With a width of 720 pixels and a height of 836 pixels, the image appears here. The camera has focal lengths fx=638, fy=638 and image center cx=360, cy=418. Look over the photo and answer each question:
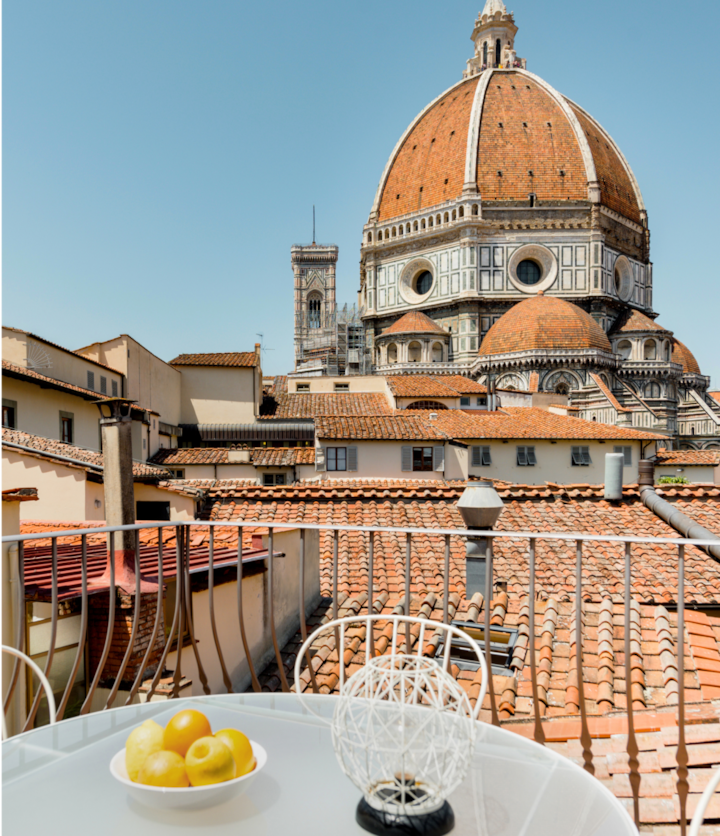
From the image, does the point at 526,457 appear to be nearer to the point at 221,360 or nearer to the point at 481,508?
the point at 221,360

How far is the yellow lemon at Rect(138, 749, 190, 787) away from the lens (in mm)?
1669

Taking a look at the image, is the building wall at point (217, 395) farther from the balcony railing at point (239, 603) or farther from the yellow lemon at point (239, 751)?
the yellow lemon at point (239, 751)

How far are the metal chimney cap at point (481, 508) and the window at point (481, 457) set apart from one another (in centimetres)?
1846

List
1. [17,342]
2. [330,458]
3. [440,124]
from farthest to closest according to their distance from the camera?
[440,124] < [330,458] < [17,342]

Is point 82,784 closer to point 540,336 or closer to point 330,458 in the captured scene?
point 330,458

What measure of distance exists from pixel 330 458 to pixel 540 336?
99.1 feet

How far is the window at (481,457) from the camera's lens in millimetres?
26297

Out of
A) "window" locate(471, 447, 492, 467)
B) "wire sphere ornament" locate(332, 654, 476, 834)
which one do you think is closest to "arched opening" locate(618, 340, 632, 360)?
"window" locate(471, 447, 492, 467)

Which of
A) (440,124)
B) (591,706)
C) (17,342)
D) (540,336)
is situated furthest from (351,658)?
(440,124)

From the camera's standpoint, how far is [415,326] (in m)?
55.4

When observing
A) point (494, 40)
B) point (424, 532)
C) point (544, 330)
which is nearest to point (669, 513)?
point (424, 532)

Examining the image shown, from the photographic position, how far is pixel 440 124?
6712 cm

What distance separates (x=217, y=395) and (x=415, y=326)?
28.0 m

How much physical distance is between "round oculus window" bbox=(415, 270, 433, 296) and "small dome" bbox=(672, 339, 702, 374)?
74.2 ft
